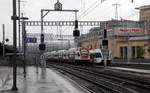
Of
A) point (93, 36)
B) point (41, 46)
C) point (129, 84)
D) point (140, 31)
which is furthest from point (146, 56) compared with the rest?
point (129, 84)

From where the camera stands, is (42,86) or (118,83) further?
(118,83)

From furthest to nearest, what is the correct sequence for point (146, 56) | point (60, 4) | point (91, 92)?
1. point (146, 56)
2. point (60, 4)
3. point (91, 92)

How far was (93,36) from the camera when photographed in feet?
386

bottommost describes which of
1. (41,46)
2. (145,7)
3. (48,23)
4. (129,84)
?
(129,84)

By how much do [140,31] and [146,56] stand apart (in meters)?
15.6

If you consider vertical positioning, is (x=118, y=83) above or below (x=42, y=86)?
below

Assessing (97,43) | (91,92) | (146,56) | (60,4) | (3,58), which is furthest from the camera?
(97,43)

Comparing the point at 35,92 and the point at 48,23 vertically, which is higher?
the point at 48,23

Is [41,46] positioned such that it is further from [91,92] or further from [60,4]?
[91,92]

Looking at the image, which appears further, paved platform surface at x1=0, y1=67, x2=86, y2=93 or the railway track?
the railway track

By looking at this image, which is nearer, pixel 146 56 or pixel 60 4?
pixel 60 4

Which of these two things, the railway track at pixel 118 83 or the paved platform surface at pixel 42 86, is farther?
the railway track at pixel 118 83

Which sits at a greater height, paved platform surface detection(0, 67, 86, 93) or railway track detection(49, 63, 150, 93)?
paved platform surface detection(0, 67, 86, 93)

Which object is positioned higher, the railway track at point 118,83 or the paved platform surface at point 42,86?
the paved platform surface at point 42,86
